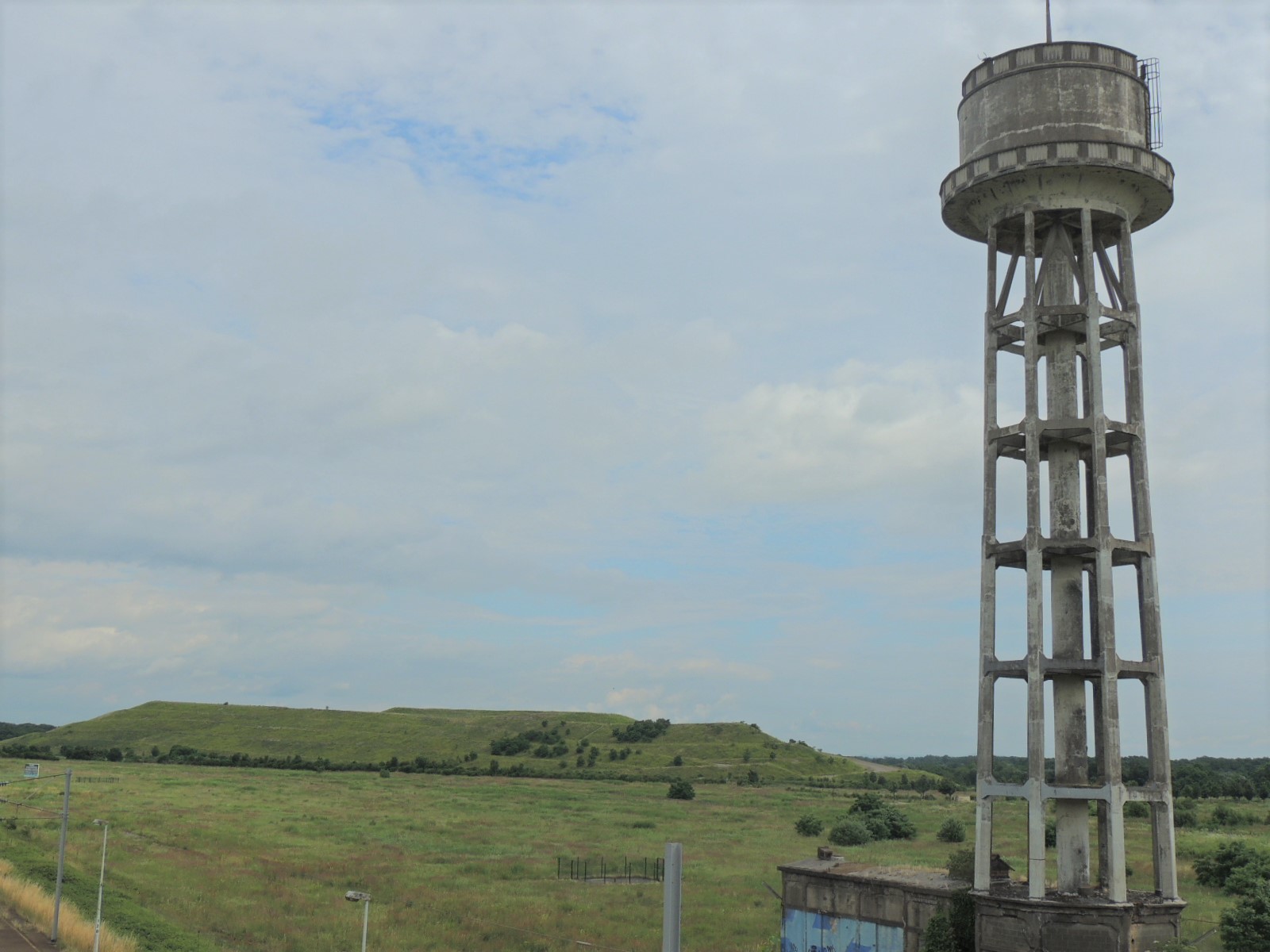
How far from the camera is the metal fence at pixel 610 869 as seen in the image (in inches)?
2210

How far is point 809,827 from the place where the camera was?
7406 cm

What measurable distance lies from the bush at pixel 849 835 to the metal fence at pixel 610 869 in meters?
12.7

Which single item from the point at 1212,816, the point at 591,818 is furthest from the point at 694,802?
the point at 1212,816

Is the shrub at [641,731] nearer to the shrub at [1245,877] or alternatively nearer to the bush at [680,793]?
the bush at [680,793]

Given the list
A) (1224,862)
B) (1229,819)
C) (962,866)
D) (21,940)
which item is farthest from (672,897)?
(1229,819)

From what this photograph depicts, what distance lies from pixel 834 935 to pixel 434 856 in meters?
34.8

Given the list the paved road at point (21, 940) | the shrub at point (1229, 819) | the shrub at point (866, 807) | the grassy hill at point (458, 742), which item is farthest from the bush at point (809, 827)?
the grassy hill at point (458, 742)

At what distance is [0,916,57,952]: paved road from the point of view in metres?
37.1

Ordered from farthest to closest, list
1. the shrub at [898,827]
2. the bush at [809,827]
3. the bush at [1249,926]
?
the bush at [809,827] → the shrub at [898,827] → the bush at [1249,926]

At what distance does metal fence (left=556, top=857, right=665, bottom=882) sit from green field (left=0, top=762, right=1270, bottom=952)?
1.42 m

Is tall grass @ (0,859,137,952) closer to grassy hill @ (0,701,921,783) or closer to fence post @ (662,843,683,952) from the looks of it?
fence post @ (662,843,683,952)

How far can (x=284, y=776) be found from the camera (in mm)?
122375

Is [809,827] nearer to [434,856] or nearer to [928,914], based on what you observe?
[434,856]

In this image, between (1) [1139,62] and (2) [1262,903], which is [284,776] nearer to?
(2) [1262,903]
